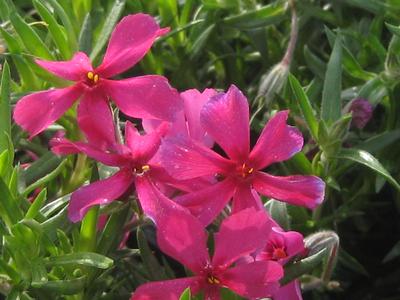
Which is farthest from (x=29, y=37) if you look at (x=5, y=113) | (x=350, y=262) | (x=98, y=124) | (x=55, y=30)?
(x=350, y=262)

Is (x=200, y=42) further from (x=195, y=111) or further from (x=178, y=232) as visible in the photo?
(x=178, y=232)

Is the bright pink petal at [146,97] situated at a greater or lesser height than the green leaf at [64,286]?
greater

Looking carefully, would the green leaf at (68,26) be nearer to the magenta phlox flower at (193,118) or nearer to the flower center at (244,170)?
the magenta phlox flower at (193,118)

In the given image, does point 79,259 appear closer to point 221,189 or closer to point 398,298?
point 221,189

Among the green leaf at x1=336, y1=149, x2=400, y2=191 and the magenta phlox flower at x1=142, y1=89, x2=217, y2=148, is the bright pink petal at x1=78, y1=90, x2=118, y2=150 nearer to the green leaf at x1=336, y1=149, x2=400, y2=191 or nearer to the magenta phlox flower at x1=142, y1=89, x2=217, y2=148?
the magenta phlox flower at x1=142, y1=89, x2=217, y2=148


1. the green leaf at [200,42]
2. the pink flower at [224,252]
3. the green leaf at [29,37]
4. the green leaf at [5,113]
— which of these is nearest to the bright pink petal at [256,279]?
the pink flower at [224,252]
